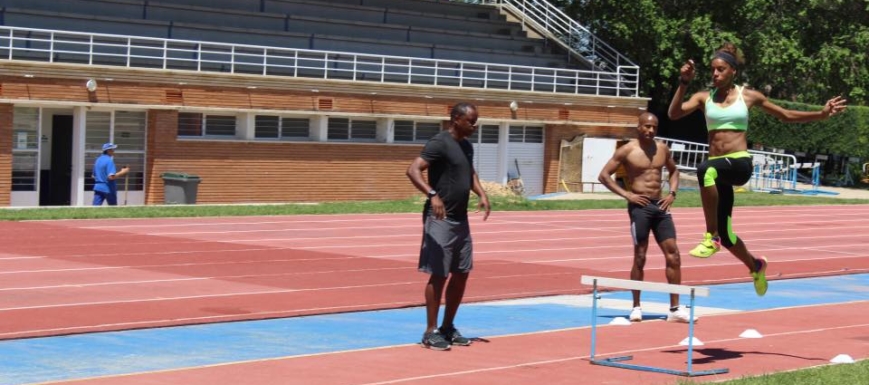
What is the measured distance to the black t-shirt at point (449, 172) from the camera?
35.2 feet

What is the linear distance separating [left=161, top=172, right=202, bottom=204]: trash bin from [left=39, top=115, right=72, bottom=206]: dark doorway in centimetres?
221

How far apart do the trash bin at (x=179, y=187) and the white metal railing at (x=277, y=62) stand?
8.68ft

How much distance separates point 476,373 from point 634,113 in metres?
35.8

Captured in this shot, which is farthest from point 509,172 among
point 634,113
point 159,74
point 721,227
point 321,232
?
point 721,227

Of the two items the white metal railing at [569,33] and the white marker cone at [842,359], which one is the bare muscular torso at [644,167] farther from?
the white metal railing at [569,33]

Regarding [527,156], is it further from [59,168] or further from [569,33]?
[59,168]

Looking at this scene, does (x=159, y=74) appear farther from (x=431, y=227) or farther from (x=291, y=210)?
(x=431, y=227)

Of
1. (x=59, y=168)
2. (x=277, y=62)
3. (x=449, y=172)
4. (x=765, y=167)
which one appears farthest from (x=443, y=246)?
(x=765, y=167)

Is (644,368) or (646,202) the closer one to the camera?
(644,368)

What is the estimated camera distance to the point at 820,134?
50344 mm

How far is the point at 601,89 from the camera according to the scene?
153 ft

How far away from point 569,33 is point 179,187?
19.4m

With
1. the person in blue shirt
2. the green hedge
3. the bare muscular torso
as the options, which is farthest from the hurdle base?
the green hedge

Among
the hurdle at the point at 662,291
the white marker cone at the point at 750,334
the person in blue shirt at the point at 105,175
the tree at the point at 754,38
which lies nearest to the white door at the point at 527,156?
the tree at the point at 754,38
